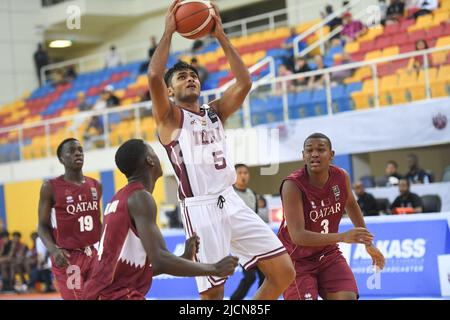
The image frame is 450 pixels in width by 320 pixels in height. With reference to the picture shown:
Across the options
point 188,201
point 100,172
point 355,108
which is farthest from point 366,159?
point 188,201

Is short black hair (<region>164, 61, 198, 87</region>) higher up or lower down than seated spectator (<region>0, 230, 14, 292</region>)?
higher up

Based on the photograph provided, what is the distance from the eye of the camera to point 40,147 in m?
18.6

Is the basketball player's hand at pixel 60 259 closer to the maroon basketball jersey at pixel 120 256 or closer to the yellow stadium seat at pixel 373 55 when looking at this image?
the maroon basketball jersey at pixel 120 256

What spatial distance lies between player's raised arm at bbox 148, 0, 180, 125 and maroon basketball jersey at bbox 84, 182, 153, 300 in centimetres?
116

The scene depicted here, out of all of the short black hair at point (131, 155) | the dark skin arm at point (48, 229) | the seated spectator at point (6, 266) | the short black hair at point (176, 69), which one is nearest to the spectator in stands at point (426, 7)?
the seated spectator at point (6, 266)

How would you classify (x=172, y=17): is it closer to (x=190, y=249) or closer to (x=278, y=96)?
(x=190, y=249)

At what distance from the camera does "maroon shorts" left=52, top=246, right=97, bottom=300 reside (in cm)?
699

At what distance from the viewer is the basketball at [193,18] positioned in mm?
6117

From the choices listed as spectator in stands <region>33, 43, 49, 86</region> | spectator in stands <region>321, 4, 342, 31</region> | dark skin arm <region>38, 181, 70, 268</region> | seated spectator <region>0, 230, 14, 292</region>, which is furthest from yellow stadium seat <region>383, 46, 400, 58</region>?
spectator in stands <region>33, 43, 49, 86</region>

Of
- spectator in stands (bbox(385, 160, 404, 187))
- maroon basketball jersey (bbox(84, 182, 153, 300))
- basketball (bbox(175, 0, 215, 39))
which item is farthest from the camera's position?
spectator in stands (bbox(385, 160, 404, 187))

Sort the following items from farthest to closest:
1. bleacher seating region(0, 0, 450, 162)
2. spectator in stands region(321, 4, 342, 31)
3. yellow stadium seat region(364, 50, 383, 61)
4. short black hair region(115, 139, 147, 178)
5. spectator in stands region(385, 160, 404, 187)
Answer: spectator in stands region(321, 4, 342, 31) < yellow stadium seat region(364, 50, 383, 61) < bleacher seating region(0, 0, 450, 162) < spectator in stands region(385, 160, 404, 187) < short black hair region(115, 139, 147, 178)

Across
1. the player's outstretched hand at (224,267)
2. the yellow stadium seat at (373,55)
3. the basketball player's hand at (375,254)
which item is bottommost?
the basketball player's hand at (375,254)

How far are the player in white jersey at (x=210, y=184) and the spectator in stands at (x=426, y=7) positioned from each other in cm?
981

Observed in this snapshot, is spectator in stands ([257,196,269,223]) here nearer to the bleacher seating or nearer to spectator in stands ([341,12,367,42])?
the bleacher seating
